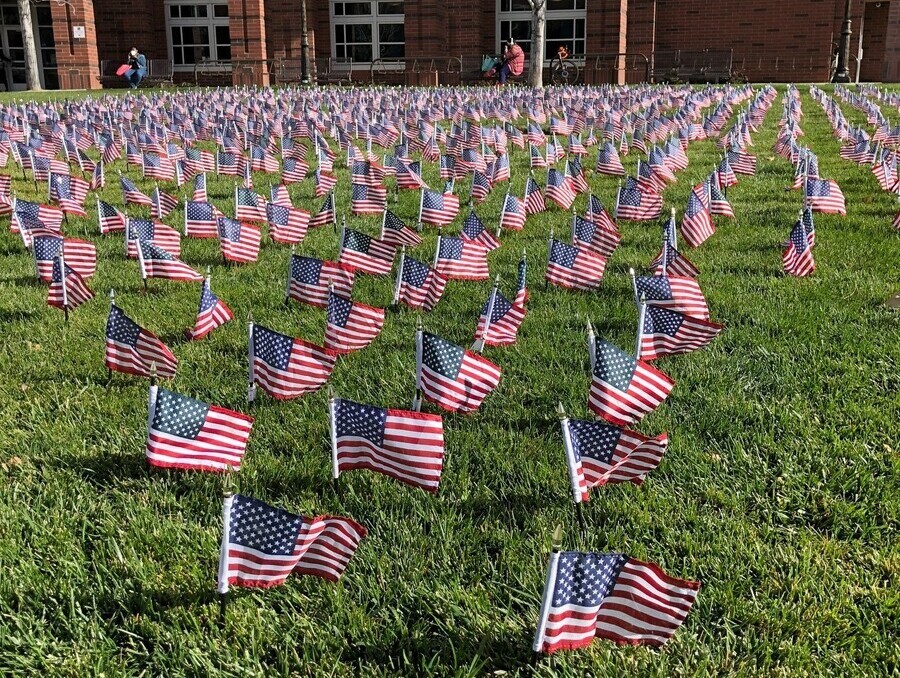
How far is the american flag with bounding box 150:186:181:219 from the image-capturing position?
8570mm

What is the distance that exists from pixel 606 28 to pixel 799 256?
31.8m

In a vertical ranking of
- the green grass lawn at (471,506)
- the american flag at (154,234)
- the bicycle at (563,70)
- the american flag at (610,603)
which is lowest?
the green grass lawn at (471,506)

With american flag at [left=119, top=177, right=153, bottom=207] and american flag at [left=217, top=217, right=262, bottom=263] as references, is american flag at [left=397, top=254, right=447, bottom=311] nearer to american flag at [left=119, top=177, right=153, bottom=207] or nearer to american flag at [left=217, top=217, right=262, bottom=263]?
american flag at [left=217, top=217, right=262, bottom=263]

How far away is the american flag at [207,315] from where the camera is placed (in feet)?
16.9

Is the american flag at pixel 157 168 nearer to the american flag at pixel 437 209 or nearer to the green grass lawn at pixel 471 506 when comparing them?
the american flag at pixel 437 209

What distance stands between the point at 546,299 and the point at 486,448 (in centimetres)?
231

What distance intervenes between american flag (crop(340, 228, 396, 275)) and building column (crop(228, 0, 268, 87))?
31.2 m

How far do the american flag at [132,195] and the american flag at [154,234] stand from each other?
8.11 feet

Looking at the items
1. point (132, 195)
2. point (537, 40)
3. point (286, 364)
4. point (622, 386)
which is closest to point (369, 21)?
point (537, 40)

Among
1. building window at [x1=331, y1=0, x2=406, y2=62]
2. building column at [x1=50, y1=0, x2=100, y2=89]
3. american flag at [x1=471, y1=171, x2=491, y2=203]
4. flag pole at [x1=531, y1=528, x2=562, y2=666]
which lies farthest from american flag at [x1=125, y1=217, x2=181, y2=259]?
building window at [x1=331, y1=0, x2=406, y2=62]

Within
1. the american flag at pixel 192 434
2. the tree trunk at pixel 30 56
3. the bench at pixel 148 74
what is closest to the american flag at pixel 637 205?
the american flag at pixel 192 434

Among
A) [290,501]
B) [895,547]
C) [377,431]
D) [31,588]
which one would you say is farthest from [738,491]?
[31,588]

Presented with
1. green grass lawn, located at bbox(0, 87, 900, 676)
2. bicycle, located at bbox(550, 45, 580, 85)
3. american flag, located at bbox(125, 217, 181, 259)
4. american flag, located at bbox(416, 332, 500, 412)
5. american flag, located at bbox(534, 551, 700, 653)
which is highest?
bicycle, located at bbox(550, 45, 580, 85)

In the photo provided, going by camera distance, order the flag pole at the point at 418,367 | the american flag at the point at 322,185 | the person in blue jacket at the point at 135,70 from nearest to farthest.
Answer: the flag pole at the point at 418,367 < the american flag at the point at 322,185 < the person in blue jacket at the point at 135,70
